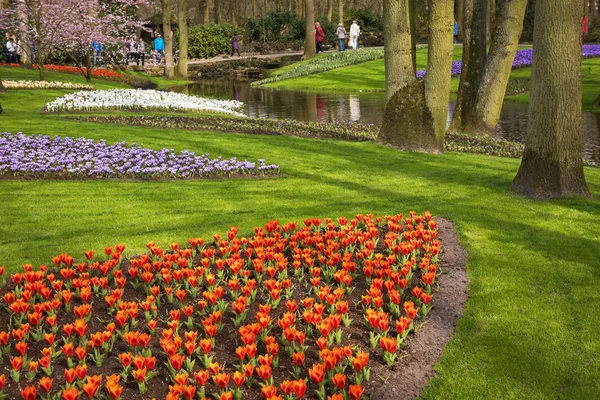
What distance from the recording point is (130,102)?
20.8 metres

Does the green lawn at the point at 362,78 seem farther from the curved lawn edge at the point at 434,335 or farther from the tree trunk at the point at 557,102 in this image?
the curved lawn edge at the point at 434,335

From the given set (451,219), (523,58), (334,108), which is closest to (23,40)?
(334,108)

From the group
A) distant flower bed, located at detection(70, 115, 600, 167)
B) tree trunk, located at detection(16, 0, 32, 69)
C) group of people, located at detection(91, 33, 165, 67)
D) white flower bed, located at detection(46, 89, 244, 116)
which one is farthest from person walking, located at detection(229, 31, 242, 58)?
distant flower bed, located at detection(70, 115, 600, 167)

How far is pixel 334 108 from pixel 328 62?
57.3 ft

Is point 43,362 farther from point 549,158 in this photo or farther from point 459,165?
point 459,165

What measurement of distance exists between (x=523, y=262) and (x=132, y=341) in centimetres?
Result: 437

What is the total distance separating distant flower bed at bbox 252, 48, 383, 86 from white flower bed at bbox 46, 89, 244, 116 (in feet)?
54.0

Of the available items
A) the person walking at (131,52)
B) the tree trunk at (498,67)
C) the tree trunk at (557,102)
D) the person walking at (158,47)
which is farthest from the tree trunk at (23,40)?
the tree trunk at (557,102)

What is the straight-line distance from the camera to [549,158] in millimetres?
9055

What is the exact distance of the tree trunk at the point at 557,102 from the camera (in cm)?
887

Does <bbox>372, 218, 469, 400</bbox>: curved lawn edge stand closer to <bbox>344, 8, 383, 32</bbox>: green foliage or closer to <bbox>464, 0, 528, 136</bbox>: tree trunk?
<bbox>464, 0, 528, 136</bbox>: tree trunk

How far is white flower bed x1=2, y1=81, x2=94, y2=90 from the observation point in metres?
25.9

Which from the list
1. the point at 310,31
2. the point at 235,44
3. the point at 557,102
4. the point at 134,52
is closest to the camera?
the point at 557,102

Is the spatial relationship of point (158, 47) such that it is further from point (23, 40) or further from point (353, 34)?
point (23, 40)
